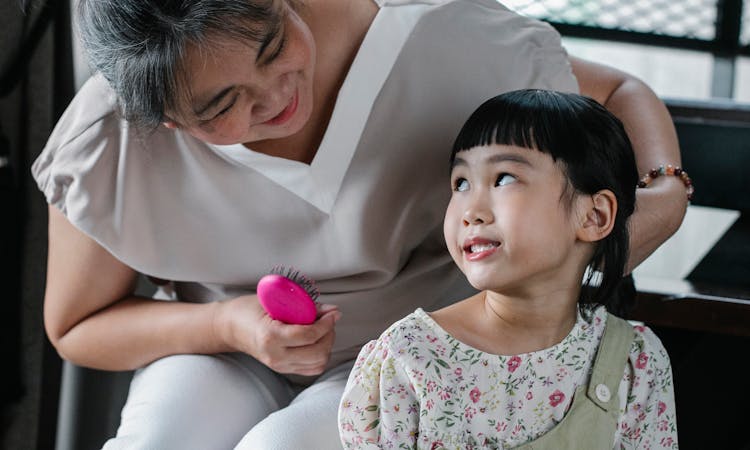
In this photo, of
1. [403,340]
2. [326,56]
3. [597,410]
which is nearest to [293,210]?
[326,56]

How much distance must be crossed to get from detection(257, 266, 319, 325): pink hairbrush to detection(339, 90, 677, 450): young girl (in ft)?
0.36

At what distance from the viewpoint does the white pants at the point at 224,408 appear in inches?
44.6

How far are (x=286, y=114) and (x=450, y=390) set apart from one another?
336 mm

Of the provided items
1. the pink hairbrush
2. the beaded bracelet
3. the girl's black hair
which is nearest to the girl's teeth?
the girl's black hair

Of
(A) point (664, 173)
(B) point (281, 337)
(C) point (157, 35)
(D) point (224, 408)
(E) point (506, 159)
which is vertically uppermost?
(C) point (157, 35)

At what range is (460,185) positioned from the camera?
1.07m

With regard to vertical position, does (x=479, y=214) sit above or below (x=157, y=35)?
below

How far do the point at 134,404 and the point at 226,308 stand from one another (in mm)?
155

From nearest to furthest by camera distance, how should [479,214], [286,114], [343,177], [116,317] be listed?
[479,214] → [286,114] → [343,177] → [116,317]

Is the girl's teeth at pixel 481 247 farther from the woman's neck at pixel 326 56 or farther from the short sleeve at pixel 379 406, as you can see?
the woman's neck at pixel 326 56

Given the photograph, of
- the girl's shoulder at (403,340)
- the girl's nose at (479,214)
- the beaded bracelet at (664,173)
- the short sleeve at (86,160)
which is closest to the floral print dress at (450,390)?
the girl's shoulder at (403,340)

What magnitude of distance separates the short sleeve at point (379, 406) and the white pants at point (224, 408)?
0.34 feet

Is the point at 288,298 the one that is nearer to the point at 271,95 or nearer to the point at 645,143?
the point at 271,95

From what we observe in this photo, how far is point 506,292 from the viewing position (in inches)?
41.6
